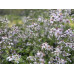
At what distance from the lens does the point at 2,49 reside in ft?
7.52

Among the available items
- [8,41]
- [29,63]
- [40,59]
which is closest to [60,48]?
[40,59]

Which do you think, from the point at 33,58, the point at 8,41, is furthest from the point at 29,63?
the point at 8,41

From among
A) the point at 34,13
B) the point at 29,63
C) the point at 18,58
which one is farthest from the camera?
the point at 34,13

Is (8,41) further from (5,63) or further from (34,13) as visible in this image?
(34,13)

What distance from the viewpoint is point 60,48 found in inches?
80.8

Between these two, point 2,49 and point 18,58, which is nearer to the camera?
point 18,58

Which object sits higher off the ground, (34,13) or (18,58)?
(34,13)

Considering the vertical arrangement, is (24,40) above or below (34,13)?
below

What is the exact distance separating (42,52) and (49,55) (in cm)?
12

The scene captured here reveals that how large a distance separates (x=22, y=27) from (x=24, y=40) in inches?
20.1

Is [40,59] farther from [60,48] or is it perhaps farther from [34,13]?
[34,13]

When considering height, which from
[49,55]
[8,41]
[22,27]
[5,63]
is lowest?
[5,63]
